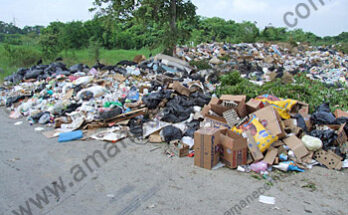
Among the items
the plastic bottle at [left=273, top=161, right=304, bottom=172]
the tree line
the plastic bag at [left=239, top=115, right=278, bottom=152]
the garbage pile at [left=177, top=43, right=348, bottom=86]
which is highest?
the tree line

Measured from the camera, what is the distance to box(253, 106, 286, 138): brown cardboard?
11.7ft

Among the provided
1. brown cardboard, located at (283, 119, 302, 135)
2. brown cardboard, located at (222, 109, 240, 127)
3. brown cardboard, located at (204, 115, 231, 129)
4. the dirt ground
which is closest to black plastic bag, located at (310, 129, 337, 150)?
brown cardboard, located at (283, 119, 302, 135)

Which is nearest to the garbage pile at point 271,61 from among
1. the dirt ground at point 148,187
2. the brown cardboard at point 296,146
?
the brown cardboard at point 296,146

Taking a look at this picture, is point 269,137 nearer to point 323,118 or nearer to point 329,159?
point 329,159

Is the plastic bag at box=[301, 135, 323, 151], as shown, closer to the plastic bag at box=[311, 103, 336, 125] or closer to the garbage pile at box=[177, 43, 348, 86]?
the plastic bag at box=[311, 103, 336, 125]

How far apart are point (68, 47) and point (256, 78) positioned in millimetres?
9446

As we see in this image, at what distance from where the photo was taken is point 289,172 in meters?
3.19

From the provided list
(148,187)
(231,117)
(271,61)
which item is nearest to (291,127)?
(231,117)

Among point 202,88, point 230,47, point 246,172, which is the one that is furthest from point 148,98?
point 230,47

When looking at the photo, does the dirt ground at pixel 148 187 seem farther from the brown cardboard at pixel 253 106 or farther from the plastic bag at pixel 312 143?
the brown cardboard at pixel 253 106

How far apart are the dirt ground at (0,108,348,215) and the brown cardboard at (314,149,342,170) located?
94 mm

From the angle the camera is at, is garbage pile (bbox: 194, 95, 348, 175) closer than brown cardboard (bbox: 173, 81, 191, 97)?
Yes

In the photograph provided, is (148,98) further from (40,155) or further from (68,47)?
(68,47)

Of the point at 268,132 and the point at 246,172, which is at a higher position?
the point at 268,132
